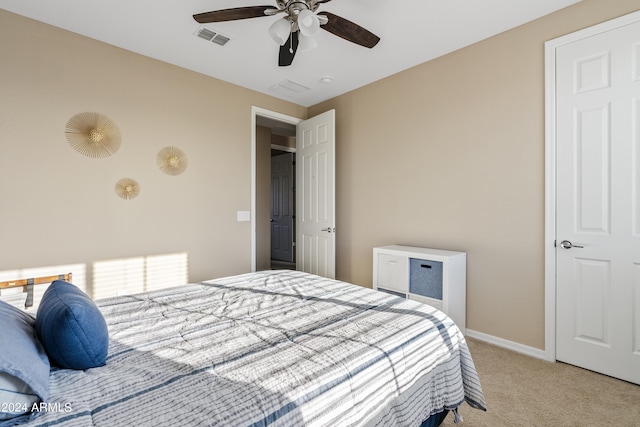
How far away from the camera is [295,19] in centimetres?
194

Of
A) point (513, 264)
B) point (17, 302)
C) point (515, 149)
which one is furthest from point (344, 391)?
point (17, 302)

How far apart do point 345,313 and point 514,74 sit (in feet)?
8.32

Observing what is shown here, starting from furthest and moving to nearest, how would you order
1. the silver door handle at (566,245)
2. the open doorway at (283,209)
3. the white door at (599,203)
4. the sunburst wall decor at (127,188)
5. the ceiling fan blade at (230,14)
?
the open doorway at (283,209)
the sunburst wall decor at (127,188)
the silver door handle at (566,245)
the white door at (599,203)
the ceiling fan blade at (230,14)

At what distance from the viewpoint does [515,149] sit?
8.63 ft


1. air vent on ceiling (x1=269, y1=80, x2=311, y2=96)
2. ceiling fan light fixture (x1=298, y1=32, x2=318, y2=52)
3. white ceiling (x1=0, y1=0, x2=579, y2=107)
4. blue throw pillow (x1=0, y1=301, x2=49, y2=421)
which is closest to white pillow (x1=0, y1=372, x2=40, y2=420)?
blue throw pillow (x1=0, y1=301, x2=49, y2=421)

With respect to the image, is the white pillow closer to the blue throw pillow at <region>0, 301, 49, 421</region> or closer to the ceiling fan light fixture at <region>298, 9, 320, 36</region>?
the blue throw pillow at <region>0, 301, 49, 421</region>

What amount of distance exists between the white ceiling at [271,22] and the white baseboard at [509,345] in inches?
106

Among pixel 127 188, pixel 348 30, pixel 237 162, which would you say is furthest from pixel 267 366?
pixel 237 162

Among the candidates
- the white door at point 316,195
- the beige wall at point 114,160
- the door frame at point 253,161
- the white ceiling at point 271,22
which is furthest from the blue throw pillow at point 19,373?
the white door at point 316,195

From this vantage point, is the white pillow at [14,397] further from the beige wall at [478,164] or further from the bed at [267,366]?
the beige wall at [478,164]

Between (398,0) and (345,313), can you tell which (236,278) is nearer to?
(345,313)

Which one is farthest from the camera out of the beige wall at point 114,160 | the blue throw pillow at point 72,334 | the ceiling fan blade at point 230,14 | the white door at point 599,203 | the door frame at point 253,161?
the door frame at point 253,161

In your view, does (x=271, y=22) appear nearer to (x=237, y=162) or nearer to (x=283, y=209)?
(x=237, y=162)

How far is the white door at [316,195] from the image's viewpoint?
12.9 feet
